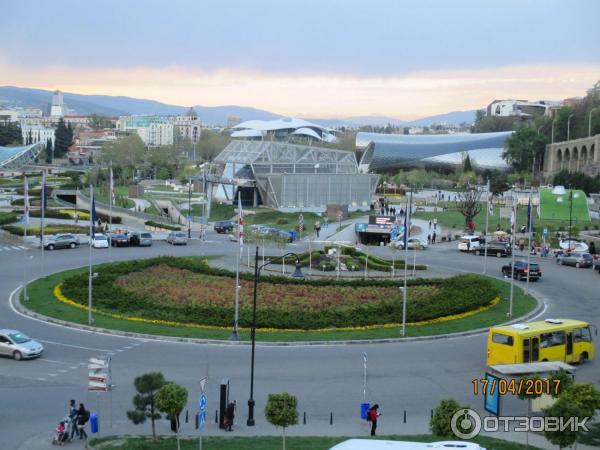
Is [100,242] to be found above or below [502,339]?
below

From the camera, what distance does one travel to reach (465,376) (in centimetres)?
2048

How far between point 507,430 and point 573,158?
318ft

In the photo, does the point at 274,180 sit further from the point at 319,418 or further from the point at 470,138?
the point at 470,138

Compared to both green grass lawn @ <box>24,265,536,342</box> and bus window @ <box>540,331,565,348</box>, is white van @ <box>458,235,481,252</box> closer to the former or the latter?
green grass lawn @ <box>24,265,536,342</box>

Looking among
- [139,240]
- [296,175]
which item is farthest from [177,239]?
[296,175]

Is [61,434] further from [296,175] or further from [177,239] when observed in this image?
[296,175]

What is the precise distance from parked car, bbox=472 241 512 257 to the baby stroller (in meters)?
32.8

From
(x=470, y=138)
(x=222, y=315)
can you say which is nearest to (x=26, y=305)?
(x=222, y=315)

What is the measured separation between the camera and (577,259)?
41.4 metres

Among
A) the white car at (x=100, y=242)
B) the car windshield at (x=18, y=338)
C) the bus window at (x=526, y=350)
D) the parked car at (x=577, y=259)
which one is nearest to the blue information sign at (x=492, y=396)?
the bus window at (x=526, y=350)

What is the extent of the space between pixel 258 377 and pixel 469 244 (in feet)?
94.1

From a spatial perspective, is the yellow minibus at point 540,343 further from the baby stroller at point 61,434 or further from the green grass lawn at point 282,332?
the baby stroller at point 61,434

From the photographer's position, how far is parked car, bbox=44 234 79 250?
44.3 meters

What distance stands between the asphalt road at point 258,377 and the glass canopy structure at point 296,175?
3948 centimetres
